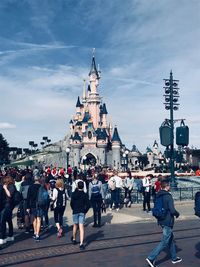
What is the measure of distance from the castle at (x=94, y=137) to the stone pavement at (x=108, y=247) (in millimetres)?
73369

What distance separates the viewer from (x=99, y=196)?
41.3 feet

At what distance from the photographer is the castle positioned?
91.1m

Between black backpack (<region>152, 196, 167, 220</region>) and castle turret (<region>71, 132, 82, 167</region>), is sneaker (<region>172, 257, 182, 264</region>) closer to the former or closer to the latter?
black backpack (<region>152, 196, 167, 220</region>)

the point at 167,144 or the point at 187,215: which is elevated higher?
the point at 167,144

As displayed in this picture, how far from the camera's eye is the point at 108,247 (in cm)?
929

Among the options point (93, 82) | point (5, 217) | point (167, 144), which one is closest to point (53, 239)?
point (5, 217)

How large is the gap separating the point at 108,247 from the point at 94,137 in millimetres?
83056

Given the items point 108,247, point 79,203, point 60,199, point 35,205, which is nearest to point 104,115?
point 60,199

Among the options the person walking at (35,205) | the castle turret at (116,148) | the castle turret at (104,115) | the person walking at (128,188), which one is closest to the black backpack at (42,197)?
the person walking at (35,205)

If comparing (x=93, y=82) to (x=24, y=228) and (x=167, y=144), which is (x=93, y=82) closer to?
(x=167, y=144)

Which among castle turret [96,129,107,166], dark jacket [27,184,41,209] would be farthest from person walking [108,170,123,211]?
castle turret [96,129,107,166]

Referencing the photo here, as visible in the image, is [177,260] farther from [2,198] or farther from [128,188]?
[128,188]

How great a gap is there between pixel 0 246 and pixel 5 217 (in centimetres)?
77

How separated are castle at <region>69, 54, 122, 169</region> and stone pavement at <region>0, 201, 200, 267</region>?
73.4 metres
